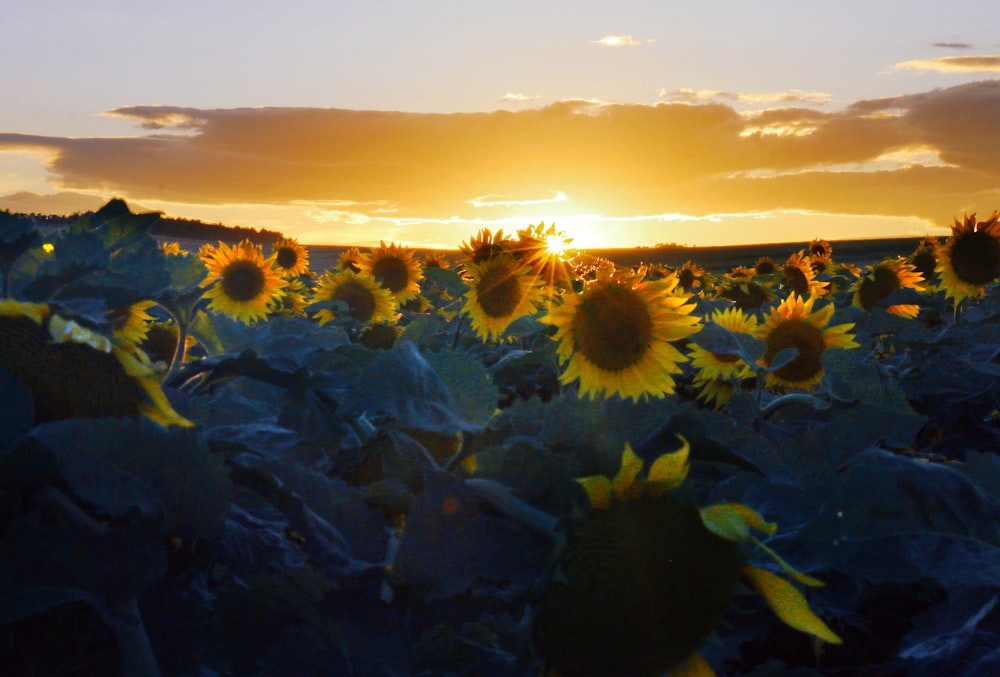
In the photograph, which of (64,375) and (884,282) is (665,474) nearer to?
(64,375)

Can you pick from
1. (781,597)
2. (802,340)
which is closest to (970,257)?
(802,340)

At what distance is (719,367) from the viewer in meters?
2.96

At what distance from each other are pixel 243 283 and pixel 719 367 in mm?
4314

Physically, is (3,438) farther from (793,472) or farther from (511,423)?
(793,472)

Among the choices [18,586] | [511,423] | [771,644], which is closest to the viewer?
[18,586]

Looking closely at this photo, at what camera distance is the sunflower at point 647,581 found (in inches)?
36.0

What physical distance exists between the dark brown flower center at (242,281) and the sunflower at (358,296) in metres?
0.46

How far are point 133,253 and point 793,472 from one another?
105 centimetres

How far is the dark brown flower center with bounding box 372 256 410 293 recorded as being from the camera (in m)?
7.26

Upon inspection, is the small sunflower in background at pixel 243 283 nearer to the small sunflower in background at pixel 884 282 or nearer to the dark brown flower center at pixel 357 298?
the dark brown flower center at pixel 357 298

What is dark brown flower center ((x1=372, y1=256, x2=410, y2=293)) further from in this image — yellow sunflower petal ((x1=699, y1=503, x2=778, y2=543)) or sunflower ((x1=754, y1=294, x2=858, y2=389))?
yellow sunflower petal ((x1=699, y1=503, x2=778, y2=543))

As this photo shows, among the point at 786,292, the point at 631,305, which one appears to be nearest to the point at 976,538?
the point at 631,305

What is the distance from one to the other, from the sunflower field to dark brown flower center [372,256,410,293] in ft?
18.7

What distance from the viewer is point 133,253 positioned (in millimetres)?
1231
